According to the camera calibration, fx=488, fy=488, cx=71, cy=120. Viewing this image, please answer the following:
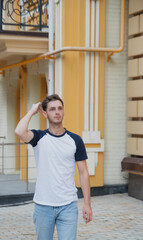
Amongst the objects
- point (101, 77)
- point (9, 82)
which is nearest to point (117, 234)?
point (101, 77)

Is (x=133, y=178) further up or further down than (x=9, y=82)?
further down

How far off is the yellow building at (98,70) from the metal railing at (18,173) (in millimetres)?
1385

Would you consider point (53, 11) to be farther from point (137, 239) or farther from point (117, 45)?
point (137, 239)

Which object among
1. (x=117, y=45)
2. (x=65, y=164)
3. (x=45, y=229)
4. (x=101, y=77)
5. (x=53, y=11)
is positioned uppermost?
(x=53, y=11)

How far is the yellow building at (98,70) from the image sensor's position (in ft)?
31.2

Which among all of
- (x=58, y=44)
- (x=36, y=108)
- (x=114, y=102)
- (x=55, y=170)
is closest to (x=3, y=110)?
(x=58, y=44)

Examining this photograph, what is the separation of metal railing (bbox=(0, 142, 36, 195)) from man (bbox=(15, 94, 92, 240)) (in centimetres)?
557

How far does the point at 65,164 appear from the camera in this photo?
3980 millimetres

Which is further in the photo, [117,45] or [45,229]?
[117,45]

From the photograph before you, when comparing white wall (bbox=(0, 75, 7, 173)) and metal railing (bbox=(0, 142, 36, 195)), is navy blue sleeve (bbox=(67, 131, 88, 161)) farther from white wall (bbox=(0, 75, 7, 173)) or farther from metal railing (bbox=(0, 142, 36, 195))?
white wall (bbox=(0, 75, 7, 173))

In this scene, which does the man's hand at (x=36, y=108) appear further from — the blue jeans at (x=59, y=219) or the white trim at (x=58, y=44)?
the white trim at (x=58, y=44)

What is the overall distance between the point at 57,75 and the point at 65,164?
5955 mm

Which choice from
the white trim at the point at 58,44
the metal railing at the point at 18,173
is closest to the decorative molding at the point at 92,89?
the white trim at the point at 58,44

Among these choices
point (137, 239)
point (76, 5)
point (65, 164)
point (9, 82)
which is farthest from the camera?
point (9, 82)
